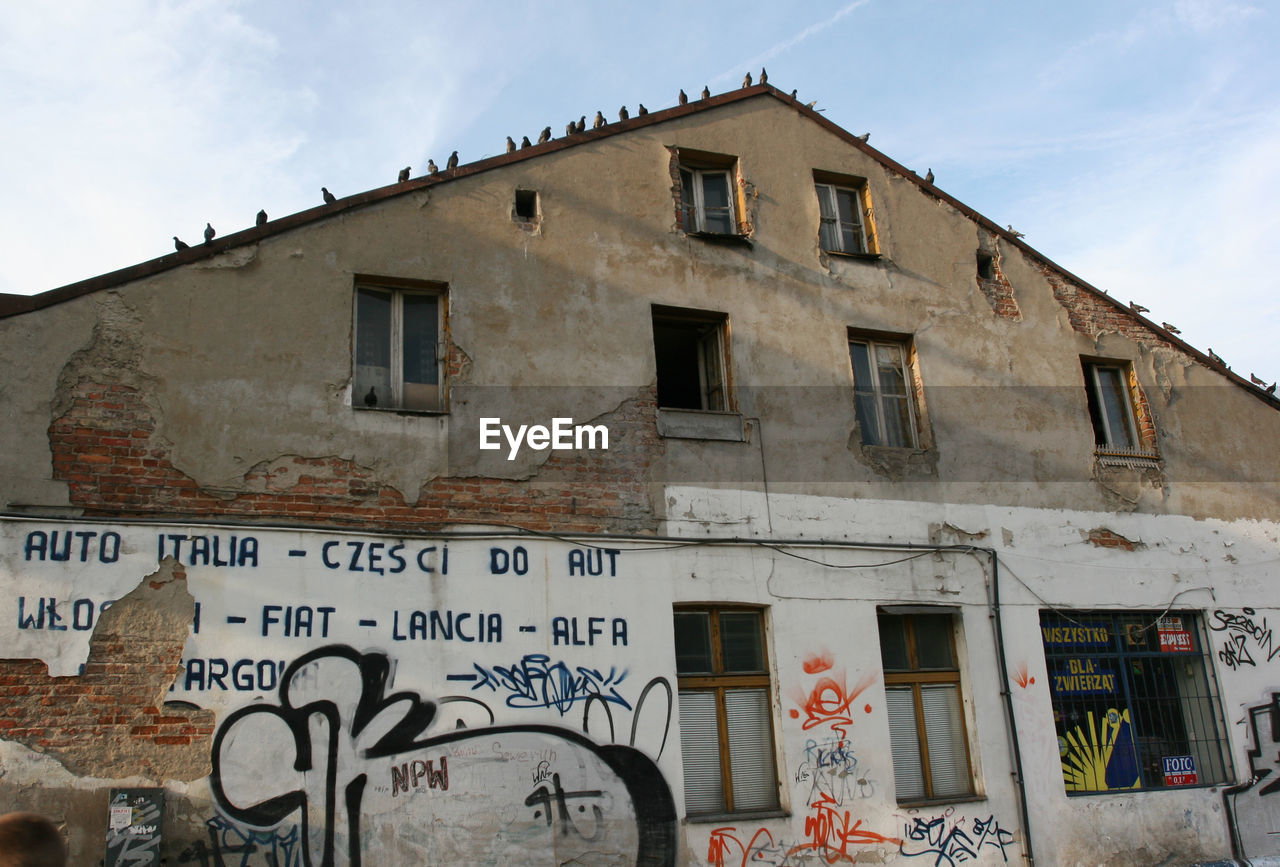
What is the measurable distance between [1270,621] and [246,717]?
32.5 feet

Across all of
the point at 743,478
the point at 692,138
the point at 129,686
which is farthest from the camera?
the point at 692,138

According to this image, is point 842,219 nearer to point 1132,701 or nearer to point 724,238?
point 724,238

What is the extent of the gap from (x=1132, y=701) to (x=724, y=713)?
4337 mm

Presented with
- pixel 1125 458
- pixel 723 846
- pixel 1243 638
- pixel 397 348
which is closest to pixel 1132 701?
pixel 1243 638

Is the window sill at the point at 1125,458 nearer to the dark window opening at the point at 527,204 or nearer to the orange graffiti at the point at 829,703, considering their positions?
the orange graffiti at the point at 829,703

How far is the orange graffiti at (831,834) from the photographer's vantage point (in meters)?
8.10

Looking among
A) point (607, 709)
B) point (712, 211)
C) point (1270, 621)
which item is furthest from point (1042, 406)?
point (607, 709)

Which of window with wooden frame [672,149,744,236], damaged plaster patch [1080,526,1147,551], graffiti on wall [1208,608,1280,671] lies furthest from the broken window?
graffiti on wall [1208,608,1280,671]

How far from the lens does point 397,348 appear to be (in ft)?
27.5

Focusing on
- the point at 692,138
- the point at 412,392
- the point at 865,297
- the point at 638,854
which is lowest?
the point at 638,854

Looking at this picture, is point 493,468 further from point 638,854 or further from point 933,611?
point 933,611

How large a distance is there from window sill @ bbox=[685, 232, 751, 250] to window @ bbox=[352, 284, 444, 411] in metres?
2.57

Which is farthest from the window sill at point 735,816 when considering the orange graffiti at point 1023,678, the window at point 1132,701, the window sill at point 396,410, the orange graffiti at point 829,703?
the window sill at point 396,410

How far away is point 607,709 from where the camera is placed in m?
7.84
